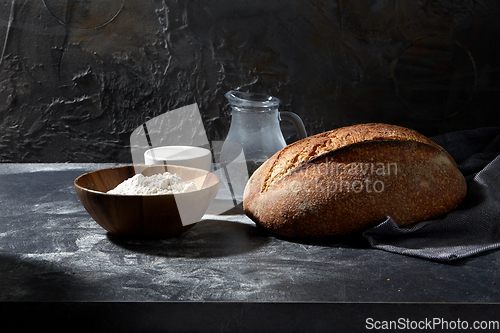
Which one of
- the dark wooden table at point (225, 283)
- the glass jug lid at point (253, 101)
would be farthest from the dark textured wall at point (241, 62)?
the dark wooden table at point (225, 283)

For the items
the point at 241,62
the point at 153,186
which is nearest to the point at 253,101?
the point at 153,186

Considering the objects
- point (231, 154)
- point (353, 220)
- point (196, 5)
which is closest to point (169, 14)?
point (196, 5)

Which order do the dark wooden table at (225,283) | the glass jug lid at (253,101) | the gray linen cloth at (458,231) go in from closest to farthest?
the dark wooden table at (225,283), the gray linen cloth at (458,231), the glass jug lid at (253,101)

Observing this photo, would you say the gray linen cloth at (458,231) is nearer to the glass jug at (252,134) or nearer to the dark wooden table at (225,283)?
the dark wooden table at (225,283)

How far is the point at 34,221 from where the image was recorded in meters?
0.89

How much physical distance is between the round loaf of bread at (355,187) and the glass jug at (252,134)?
4.7 inches

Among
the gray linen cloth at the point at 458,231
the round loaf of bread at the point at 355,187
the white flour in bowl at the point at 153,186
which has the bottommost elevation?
the gray linen cloth at the point at 458,231

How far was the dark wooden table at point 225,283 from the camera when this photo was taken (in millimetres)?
567

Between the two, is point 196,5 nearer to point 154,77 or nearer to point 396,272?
point 154,77

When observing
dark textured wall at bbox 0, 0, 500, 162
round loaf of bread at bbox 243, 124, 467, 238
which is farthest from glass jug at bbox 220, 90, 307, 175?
dark textured wall at bbox 0, 0, 500, 162

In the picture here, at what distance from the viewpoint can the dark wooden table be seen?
57 cm

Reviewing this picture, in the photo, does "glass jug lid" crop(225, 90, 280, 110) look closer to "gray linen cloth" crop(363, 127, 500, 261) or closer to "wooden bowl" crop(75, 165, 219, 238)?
"wooden bowl" crop(75, 165, 219, 238)

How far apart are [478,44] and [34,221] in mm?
1373

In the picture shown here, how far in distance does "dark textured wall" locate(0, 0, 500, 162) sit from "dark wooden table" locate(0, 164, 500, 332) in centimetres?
73
